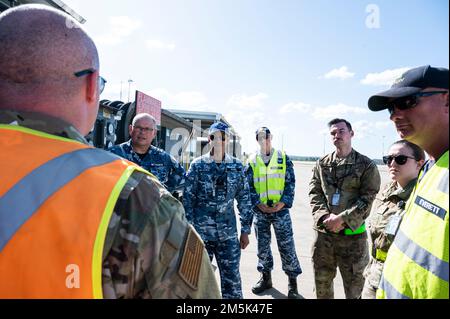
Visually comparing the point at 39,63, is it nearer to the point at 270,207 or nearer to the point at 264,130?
the point at 270,207

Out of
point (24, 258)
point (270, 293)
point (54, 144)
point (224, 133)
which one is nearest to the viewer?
point (24, 258)

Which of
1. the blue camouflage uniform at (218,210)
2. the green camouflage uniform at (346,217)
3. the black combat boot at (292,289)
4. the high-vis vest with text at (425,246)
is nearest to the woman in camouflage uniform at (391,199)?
the green camouflage uniform at (346,217)

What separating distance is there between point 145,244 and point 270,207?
11.6 ft

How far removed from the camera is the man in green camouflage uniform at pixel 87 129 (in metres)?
0.88

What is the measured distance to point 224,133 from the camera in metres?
3.66

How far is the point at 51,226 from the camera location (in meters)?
0.81

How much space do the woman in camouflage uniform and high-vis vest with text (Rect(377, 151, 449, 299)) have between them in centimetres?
114

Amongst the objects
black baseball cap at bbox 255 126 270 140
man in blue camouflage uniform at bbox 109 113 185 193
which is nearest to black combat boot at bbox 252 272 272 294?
man in blue camouflage uniform at bbox 109 113 185 193
